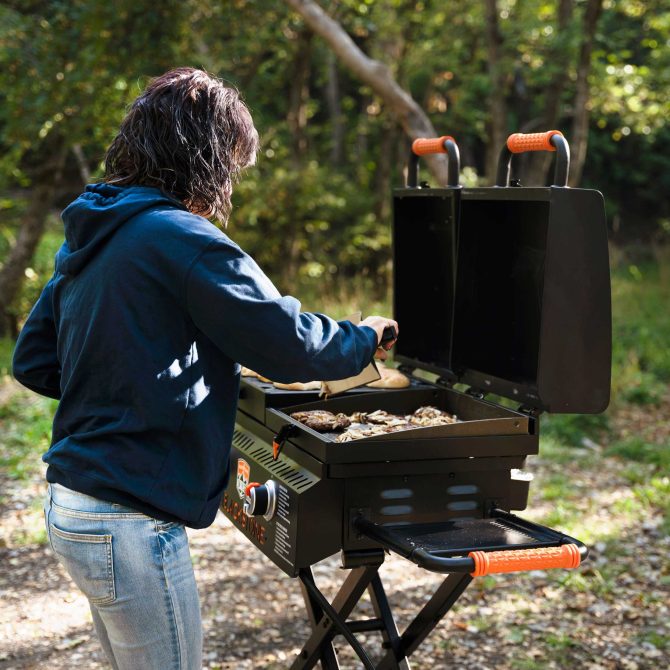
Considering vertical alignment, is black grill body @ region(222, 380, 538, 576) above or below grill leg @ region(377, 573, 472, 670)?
above

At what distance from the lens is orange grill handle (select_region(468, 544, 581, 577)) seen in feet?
6.28

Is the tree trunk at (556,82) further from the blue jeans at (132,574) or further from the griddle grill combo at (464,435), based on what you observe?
the blue jeans at (132,574)

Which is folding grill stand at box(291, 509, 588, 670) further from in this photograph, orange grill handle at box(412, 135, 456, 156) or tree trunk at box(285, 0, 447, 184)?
tree trunk at box(285, 0, 447, 184)

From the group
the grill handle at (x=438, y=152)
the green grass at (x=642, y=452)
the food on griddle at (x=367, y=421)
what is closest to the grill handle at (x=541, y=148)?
the grill handle at (x=438, y=152)

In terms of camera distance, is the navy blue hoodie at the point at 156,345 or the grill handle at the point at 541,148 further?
the grill handle at the point at 541,148

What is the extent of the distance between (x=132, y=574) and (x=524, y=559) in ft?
2.69

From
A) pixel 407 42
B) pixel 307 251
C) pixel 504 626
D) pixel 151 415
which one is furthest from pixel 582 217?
pixel 407 42

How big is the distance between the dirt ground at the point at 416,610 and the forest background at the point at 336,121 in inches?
2.6

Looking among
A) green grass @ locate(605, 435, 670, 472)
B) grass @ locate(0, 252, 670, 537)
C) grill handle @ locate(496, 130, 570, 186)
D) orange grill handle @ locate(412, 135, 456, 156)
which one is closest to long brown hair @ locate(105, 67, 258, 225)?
grill handle @ locate(496, 130, 570, 186)

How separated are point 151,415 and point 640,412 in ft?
22.1

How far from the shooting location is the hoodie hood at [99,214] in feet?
6.21

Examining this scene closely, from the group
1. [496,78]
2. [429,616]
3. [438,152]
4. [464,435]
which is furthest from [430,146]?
[496,78]

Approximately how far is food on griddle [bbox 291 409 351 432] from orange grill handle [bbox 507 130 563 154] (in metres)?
0.89

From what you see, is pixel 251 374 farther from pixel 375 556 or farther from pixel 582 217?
pixel 582 217
